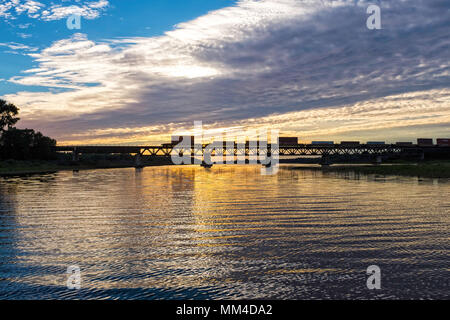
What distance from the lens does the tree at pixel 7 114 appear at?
13238 centimetres

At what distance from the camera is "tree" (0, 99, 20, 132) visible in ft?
434

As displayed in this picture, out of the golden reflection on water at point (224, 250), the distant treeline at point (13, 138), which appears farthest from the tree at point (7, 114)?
the golden reflection on water at point (224, 250)

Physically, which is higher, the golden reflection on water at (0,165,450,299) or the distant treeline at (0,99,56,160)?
the distant treeline at (0,99,56,160)

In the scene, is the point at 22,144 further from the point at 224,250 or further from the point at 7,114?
the point at 224,250

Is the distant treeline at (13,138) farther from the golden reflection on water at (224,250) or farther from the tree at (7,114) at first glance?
the golden reflection on water at (224,250)

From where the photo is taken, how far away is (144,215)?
85.6 ft

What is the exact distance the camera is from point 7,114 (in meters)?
134

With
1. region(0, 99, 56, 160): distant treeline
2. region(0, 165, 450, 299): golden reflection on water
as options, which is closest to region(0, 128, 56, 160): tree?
region(0, 99, 56, 160): distant treeline

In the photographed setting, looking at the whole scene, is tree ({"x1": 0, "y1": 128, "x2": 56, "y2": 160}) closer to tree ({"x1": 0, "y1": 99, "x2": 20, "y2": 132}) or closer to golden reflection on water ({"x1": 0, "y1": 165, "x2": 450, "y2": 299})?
tree ({"x1": 0, "y1": 99, "x2": 20, "y2": 132})

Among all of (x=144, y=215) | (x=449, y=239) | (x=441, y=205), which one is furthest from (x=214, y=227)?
(x=441, y=205)

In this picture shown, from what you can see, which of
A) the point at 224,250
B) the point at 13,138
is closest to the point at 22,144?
the point at 13,138
